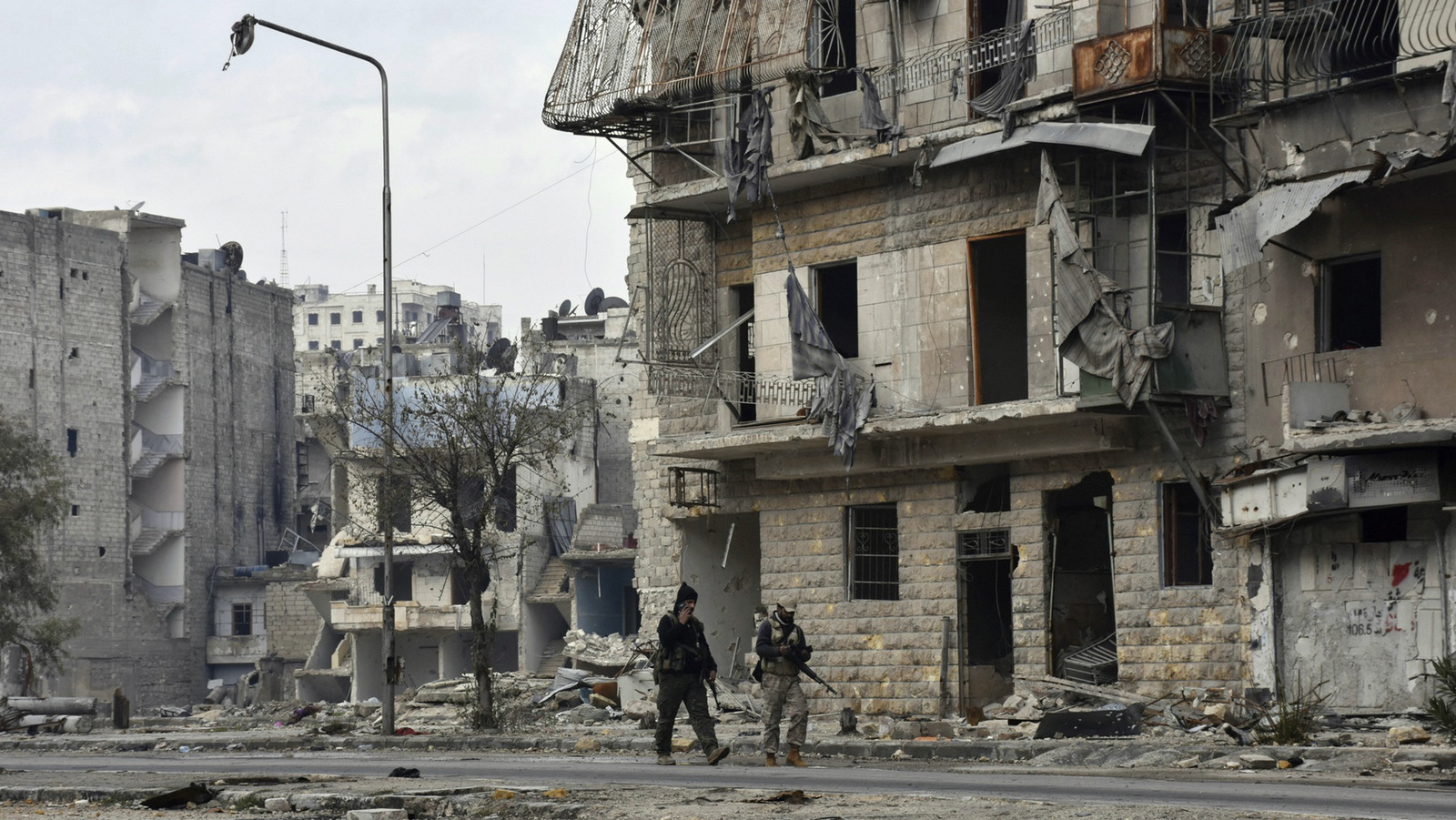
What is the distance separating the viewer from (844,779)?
14938 mm

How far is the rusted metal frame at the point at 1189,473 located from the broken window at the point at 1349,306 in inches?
74.2

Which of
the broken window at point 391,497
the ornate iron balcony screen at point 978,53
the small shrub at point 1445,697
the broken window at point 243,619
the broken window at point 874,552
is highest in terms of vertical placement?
the ornate iron balcony screen at point 978,53

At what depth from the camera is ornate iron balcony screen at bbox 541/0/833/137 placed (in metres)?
25.3

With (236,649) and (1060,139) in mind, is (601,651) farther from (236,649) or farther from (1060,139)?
(236,649)

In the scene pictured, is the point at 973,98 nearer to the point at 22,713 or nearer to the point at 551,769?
the point at 551,769

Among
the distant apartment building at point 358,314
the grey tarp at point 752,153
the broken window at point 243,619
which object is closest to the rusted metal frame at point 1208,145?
the grey tarp at point 752,153

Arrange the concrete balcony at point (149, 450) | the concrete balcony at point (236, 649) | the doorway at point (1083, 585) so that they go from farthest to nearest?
the concrete balcony at point (236, 649) < the concrete balcony at point (149, 450) < the doorway at point (1083, 585)

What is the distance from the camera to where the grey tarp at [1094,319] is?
802 inches

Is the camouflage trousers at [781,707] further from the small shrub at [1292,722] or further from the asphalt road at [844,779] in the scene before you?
the small shrub at [1292,722]

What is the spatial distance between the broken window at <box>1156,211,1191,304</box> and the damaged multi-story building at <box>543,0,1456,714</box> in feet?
0.15

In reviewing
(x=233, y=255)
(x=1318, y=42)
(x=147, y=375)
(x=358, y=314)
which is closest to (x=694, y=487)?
(x=1318, y=42)

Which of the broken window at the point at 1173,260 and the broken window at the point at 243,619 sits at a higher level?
the broken window at the point at 1173,260

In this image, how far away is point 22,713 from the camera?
1284 inches

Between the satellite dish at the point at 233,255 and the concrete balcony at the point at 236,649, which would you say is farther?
the satellite dish at the point at 233,255
